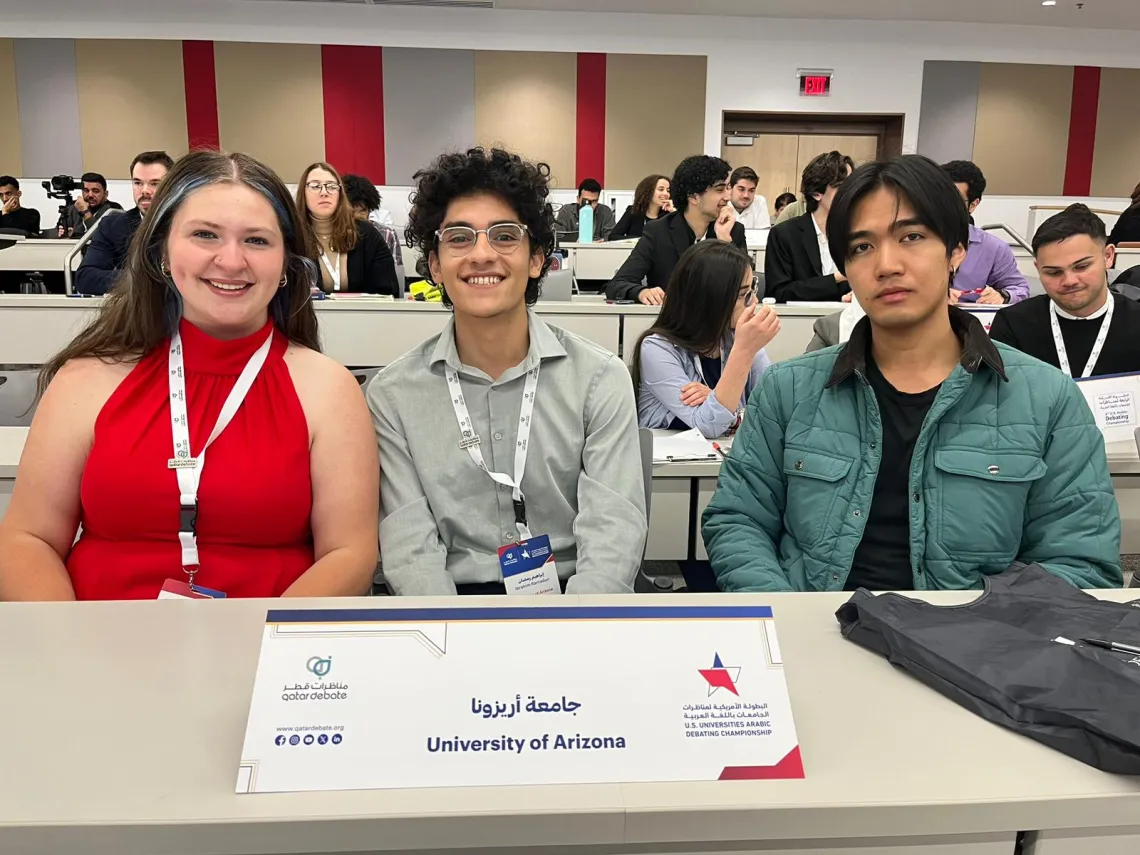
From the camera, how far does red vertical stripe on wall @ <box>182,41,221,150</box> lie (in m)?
9.83

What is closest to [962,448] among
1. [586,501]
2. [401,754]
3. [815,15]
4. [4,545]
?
[586,501]

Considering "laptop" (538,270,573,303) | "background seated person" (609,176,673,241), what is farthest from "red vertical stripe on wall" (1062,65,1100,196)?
"laptop" (538,270,573,303)

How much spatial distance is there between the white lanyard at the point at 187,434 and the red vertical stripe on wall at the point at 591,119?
9.54 metres

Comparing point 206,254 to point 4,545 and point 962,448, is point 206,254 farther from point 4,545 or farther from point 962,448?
point 962,448

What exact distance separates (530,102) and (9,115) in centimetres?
632

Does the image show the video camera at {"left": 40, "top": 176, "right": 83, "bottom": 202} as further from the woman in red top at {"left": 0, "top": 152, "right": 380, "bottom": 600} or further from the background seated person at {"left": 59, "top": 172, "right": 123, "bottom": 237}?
the woman in red top at {"left": 0, "top": 152, "right": 380, "bottom": 600}

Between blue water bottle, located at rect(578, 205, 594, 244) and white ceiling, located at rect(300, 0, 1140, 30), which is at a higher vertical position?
white ceiling, located at rect(300, 0, 1140, 30)

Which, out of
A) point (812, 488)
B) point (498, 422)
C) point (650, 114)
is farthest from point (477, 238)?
point (650, 114)

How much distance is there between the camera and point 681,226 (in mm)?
4465

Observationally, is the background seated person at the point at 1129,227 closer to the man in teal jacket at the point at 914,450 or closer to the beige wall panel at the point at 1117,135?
the beige wall panel at the point at 1117,135

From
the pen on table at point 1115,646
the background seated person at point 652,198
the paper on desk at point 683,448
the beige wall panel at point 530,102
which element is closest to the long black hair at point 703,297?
the paper on desk at point 683,448

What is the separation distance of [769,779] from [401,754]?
35cm

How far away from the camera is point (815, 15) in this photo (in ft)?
32.4

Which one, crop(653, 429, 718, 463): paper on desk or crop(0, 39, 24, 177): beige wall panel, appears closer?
crop(653, 429, 718, 463): paper on desk
